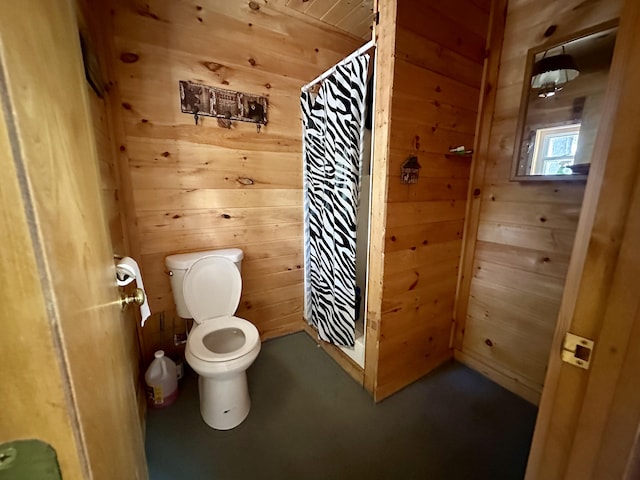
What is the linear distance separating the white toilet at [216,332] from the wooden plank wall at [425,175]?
78 cm

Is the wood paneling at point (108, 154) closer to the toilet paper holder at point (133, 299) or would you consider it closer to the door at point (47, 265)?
the toilet paper holder at point (133, 299)

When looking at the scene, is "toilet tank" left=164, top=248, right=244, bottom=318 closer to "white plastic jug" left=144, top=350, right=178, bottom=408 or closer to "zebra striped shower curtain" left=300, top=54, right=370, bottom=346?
"white plastic jug" left=144, top=350, right=178, bottom=408

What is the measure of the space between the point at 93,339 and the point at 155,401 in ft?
4.83

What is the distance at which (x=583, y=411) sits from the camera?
510 millimetres

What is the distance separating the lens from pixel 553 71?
1.38 m

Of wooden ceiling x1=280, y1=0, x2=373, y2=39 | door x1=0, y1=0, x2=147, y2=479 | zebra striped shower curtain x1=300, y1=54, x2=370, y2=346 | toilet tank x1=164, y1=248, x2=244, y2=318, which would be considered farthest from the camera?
wooden ceiling x1=280, y1=0, x2=373, y2=39

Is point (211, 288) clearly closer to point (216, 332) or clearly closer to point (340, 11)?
point (216, 332)

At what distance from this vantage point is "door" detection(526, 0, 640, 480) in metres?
0.42

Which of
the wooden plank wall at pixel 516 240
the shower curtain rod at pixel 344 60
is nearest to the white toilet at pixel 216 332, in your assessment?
the shower curtain rod at pixel 344 60

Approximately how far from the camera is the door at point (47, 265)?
0.88ft

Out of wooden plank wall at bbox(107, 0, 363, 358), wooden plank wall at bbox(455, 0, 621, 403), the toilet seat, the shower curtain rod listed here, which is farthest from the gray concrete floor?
the shower curtain rod

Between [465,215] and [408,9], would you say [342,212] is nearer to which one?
[465,215]

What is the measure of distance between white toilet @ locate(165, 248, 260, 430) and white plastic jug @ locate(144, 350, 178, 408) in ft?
0.67

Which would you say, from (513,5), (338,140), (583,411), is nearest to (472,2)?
(513,5)
